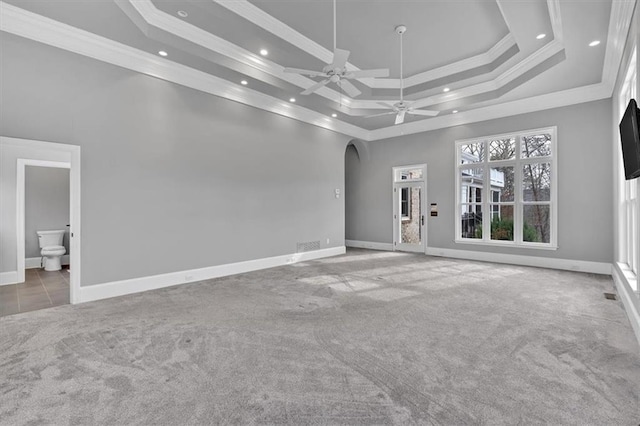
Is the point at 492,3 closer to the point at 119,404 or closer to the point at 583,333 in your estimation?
the point at 583,333

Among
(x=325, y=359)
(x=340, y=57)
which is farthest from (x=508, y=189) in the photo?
(x=325, y=359)

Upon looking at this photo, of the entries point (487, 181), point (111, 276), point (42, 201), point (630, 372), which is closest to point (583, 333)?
point (630, 372)

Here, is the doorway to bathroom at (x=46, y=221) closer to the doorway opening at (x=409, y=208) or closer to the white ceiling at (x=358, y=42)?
the white ceiling at (x=358, y=42)

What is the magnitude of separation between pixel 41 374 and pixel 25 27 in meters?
3.89

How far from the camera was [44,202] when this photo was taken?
6.44m

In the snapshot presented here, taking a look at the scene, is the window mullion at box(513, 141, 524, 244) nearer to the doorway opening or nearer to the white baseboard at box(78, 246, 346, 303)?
the doorway opening

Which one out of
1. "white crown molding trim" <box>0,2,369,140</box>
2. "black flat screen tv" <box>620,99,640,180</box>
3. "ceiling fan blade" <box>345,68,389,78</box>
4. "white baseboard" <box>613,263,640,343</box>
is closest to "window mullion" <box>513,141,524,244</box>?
"white baseboard" <box>613,263,640,343</box>

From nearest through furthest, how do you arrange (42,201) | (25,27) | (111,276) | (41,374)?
1. (41,374)
2. (25,27)
3. (111,276)
4. (42,201)

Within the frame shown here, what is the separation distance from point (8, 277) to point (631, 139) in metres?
8.45

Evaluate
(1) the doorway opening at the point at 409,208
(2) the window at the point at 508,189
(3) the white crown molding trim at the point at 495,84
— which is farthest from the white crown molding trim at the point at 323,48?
(1) the doorway opening at the point at 409,208

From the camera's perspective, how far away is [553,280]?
522 cm

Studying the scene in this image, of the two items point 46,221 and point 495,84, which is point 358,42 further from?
point 46,221

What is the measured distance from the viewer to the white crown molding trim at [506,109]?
228 inches

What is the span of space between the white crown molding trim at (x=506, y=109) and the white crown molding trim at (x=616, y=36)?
1.33 feet
